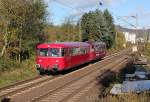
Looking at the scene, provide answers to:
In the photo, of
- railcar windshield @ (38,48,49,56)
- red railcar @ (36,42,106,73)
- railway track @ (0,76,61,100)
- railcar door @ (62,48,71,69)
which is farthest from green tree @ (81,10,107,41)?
railway track @ (0,76,61,100)

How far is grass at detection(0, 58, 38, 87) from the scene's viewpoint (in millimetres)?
25277

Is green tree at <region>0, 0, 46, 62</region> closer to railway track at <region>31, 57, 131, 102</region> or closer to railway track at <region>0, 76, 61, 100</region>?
railway track at <region>0, 76, 61, 100</region>

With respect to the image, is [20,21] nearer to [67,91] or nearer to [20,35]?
[20,35]


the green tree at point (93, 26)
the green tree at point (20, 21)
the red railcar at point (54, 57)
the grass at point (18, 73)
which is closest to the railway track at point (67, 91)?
the red railcar at point (54, 57)

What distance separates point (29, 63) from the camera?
32812mm

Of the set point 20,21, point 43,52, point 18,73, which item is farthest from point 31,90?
point 20,21

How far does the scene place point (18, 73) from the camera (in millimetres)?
27641

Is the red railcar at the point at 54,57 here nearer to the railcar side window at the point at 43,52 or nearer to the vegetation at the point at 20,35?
the railcar side window at the point at 43,52

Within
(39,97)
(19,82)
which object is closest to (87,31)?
(19,82)

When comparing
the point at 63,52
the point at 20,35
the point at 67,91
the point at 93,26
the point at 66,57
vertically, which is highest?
the point at 93,26

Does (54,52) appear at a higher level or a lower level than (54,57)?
higher

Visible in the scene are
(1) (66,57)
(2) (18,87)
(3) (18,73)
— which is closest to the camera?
(2) (18,87)

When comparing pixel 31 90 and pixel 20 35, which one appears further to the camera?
pixel 20 35

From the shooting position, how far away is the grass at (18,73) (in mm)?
25277
